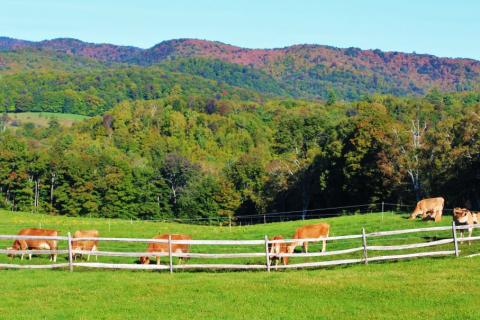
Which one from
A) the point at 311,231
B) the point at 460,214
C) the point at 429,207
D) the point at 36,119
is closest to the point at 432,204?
the point at 429,207

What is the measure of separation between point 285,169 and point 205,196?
16.8m

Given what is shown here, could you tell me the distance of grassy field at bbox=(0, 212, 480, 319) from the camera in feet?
48.1

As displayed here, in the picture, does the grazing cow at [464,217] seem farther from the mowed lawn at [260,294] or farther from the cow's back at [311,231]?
the mowed lawn at [260,294]

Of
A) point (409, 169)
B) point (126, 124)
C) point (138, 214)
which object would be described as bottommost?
point (138, 214)

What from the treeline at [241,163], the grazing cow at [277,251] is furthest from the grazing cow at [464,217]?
the treeline at [241,163]

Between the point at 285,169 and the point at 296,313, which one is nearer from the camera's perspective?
the point at 296,313

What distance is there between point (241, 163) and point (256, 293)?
7034cm

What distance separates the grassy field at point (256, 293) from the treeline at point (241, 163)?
2964 centimetres

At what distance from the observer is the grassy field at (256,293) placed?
14.6m

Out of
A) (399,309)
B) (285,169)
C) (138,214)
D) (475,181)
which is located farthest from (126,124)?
(399,309)

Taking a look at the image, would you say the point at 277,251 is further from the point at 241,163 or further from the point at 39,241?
the point at 241,163

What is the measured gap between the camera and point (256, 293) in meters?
16.7

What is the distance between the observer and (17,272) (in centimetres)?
2117

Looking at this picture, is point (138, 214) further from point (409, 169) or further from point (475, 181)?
Answer: point (475, 181)
